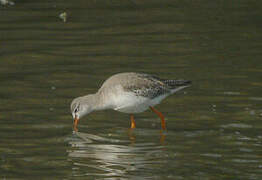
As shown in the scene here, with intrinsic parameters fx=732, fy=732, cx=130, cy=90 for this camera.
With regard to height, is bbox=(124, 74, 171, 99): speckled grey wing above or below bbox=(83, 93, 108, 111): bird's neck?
above

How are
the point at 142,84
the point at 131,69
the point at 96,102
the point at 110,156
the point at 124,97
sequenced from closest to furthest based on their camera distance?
1. the point at 110,156
2. the point at 124,97
3. the point at 96,102
4. the point at 142,84
5. the point at 131,69

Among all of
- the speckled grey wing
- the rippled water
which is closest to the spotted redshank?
the speckled grey wing

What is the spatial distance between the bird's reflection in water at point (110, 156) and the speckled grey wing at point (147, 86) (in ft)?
2.92

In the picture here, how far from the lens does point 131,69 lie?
19031 millimetres

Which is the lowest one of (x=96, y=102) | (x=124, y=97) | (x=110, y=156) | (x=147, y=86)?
(x=110, y=156)

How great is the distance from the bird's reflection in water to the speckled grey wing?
89cm

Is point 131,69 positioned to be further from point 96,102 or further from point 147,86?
point 96,102

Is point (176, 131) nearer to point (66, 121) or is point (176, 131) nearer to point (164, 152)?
point (164, 152)

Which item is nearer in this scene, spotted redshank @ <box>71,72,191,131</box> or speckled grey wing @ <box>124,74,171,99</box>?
spotted redshank @ <box>71,72,191,131</box>

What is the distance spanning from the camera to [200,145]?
13.8 meters

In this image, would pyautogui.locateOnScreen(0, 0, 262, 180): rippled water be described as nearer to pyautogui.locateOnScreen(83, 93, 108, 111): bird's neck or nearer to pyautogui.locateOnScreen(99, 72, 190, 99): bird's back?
pyautogui.locateOnScreen(83, 93, 108, 111): bird's neck

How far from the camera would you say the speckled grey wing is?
14719 mm

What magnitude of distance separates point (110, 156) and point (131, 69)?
5.98 m

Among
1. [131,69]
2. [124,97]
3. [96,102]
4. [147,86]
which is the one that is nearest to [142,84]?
[147,86]
